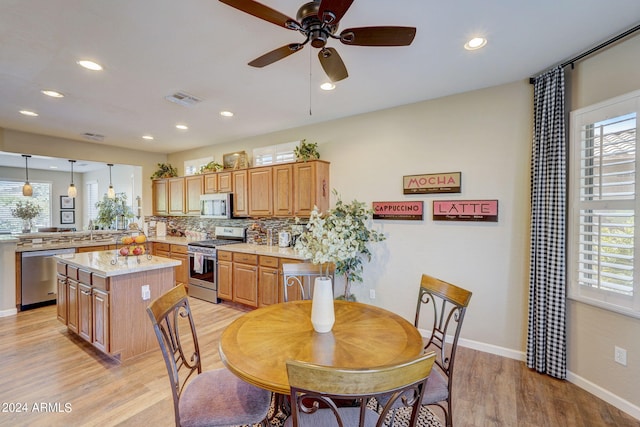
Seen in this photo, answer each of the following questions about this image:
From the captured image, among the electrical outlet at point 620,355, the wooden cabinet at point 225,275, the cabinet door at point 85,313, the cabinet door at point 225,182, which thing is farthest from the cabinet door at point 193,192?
Result: the electrical outlet at point 620,355

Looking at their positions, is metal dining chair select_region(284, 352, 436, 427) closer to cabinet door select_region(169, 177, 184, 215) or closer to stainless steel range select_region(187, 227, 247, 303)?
stainless steel range select_region(187, 227, 247, 303)

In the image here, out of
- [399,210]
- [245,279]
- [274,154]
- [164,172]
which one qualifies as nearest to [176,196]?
[164,172]

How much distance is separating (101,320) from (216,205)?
8.60 feet

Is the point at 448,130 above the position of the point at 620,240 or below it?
above

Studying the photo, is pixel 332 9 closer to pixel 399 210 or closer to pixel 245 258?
pixel 399 210

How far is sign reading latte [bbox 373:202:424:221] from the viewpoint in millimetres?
3407

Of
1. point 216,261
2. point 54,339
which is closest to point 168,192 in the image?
point 216,261

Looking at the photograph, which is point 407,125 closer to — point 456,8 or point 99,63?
point 456,8

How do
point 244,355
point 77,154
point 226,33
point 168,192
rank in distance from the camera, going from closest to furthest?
point 244,355
point 226,33
point 77,154
point 168,192

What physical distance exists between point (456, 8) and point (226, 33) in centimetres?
157

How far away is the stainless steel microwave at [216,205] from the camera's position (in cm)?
Answer: 498

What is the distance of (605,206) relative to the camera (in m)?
2.29

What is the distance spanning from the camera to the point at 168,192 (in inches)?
240

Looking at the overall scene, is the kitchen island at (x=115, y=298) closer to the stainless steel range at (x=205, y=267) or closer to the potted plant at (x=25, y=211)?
the stainless steel range at (x=205, y=267)
